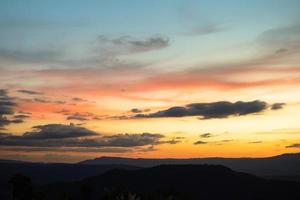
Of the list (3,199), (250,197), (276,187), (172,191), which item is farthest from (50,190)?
(172,191)

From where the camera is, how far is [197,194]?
190m

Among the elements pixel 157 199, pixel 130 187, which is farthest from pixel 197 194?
pixel 157 199

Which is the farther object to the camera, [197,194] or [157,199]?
[197,194]

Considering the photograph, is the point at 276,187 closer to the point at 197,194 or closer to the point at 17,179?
the point at 197,194

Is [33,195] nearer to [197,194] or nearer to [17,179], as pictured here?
[17,179]

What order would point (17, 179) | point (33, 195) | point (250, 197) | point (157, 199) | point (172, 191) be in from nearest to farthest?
point (157, 199), point (172, 191), point (33, 195), point (17, 179), point (250, 197)

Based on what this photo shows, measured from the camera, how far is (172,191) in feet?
259

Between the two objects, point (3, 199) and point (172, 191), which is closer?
A: point (172, 191)

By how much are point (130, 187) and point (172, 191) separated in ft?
401

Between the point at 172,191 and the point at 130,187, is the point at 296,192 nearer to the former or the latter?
the point at 130,187

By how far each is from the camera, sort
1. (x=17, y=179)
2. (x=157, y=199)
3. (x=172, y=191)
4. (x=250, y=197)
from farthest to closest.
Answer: (x=250, y=197)
(x=17, y=179)
(x=172, y=191)
(x=157, y=199)

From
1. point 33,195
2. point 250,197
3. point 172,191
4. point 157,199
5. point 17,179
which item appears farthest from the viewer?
point 250,197

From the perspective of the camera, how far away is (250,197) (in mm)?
187000

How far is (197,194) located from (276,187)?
3492 cm
